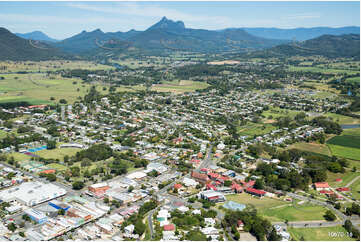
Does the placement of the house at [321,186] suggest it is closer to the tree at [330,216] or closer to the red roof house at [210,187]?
the tree at [330,216]

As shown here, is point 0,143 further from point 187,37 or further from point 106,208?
point 187,37

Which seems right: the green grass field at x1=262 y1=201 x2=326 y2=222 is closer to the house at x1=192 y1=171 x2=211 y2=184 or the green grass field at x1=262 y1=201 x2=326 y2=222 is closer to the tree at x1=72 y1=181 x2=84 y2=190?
the house at x1=192 y1=171 x2=211 y2=184

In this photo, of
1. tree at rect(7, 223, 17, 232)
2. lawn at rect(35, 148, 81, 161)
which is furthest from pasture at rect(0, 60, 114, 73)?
tree at rect(7, 223, 17, 232)

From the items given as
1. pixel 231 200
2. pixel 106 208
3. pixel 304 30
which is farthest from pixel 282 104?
pixel 304 30

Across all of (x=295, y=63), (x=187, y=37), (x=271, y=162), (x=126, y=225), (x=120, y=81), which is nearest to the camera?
(x=126, y=225)

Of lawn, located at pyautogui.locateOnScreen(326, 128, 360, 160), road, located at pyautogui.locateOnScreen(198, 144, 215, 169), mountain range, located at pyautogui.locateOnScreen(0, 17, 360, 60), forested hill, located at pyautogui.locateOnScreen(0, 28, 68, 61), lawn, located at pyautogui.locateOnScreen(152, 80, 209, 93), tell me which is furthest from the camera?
mountain range, located at pyautogui.locateOnScreen(0, 17, 360, 60)

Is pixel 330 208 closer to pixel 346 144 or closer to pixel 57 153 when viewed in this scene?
pixel 346 144
